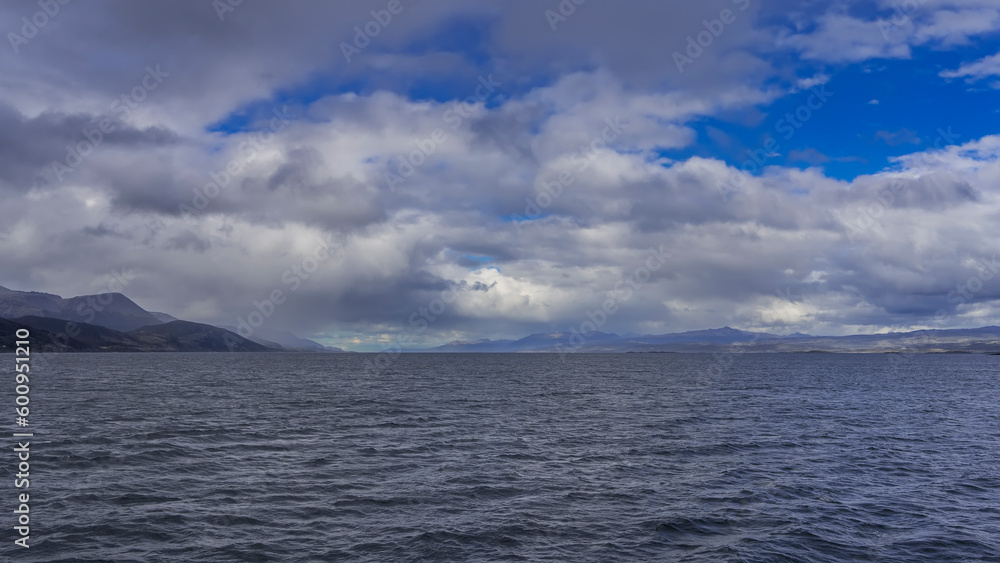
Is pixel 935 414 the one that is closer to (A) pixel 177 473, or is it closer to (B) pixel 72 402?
(A) pixel 177 473

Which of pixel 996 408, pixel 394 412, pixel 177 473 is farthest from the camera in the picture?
pixel 996 408

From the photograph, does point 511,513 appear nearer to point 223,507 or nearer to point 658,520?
point 658,520

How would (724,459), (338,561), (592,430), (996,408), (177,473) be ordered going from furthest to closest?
1. (996,408)
2. (592,430)
3. (724,459)
4. (177,473)
5. (338,561)

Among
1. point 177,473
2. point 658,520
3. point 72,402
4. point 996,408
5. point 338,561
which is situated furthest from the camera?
point 996,408

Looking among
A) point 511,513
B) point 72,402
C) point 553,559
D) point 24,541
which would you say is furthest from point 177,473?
point 72,402

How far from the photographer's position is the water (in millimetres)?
25719

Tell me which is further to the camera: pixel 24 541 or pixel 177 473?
pixel 177 473

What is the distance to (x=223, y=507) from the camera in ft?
99.1

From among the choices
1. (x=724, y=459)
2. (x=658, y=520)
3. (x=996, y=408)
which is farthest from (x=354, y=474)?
(x=996, y=408)

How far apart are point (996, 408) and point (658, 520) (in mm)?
88578

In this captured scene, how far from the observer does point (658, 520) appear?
29484 mm

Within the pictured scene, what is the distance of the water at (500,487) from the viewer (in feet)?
84.4

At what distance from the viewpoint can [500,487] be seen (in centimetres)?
3534

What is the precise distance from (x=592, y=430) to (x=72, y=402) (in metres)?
69.1
